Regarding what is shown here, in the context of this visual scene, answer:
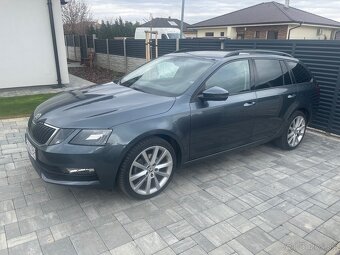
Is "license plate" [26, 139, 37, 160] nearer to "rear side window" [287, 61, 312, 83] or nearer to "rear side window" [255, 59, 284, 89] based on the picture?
"rear side window" [255, 59, 284, 89]

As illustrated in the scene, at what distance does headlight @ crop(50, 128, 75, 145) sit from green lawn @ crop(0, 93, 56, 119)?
4.21m

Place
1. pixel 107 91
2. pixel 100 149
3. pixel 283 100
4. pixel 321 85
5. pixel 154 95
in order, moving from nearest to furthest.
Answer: pixel 100 149
pixel 154 95
pixel 107 91
pixel 283 100
pixel 321 85

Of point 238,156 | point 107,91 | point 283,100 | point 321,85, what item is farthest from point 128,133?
point 321,85

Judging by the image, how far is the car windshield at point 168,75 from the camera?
12.4ft

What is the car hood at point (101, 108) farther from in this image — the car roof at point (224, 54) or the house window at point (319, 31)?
the house window at point (319, 31)

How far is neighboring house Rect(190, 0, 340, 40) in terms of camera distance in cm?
2448

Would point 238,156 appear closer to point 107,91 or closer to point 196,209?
point 196,209

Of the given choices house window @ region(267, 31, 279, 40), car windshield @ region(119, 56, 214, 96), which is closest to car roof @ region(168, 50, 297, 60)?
car windshield @ region(119, 56, 214, 96)

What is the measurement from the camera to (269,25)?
24.9m

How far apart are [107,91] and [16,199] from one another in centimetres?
165

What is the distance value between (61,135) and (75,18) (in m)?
28.1

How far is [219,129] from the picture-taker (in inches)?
152

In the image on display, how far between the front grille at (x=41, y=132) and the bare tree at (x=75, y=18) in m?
26.3

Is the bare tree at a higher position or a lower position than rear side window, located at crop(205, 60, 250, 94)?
higher
